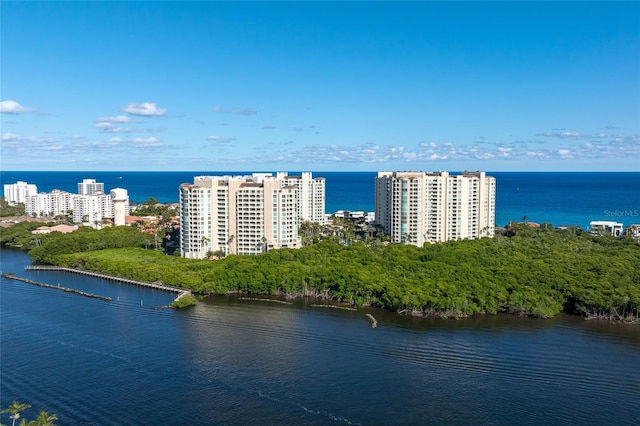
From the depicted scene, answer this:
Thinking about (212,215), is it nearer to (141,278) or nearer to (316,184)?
(141,278)

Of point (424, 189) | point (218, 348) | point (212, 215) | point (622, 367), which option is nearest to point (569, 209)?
point (424, 189)

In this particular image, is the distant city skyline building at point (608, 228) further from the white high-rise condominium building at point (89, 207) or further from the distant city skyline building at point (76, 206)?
the white high-rise condominium building at point (89, 207)

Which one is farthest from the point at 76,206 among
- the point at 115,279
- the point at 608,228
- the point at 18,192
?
the point at 608,228

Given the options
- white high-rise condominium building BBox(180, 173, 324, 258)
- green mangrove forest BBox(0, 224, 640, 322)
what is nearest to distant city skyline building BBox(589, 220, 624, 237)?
green mangrove forest BBox(0, 224, 640, 322)

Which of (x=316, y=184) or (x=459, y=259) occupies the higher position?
(x=316, y=184)

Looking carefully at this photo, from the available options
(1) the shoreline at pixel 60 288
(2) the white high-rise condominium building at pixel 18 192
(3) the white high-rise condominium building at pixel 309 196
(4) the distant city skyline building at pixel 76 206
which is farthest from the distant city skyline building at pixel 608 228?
(2) the white high-rise condominium building at pixel 18 192

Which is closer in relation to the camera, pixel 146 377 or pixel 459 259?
pixel 146 377

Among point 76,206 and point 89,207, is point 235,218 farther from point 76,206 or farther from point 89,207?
point 76,206
